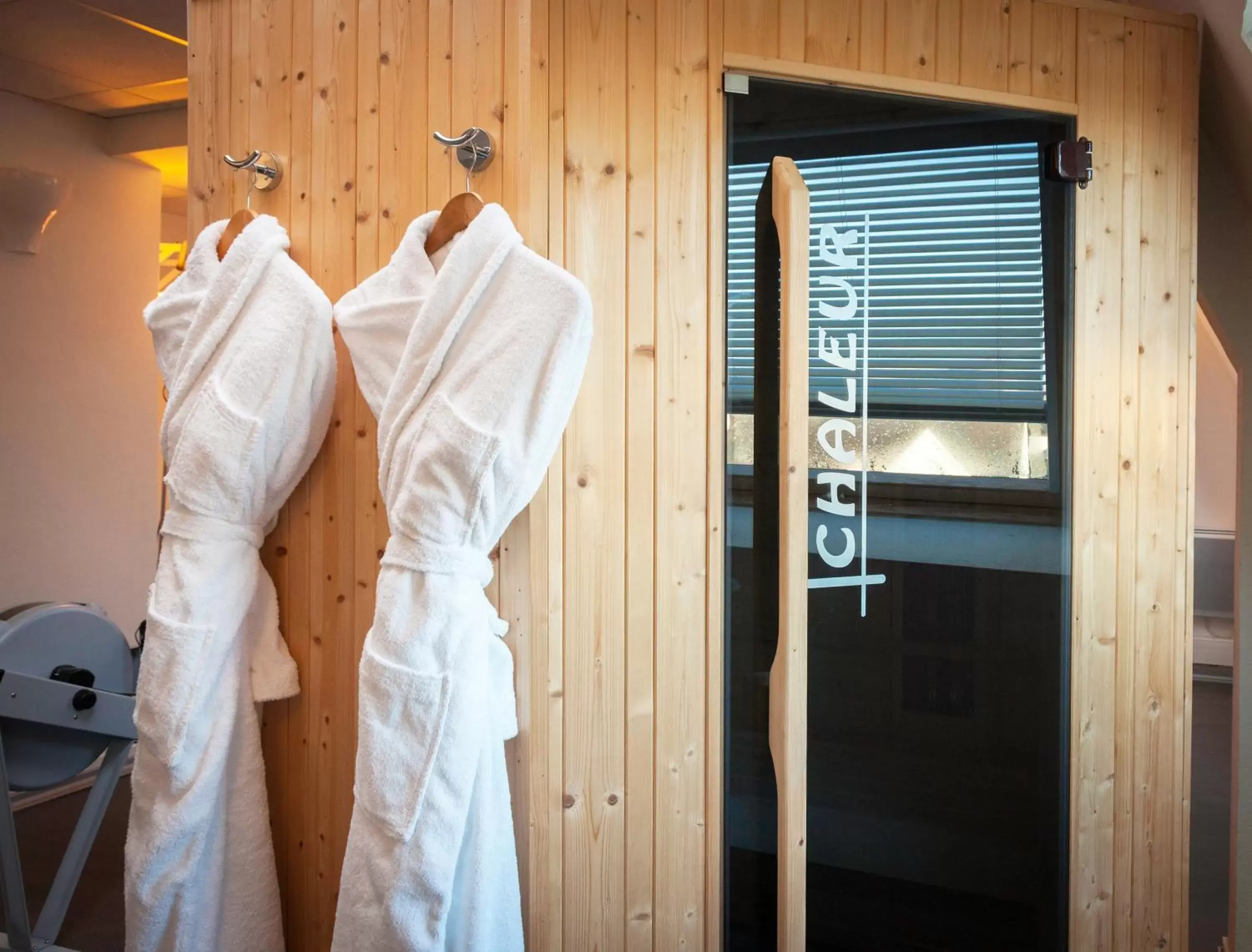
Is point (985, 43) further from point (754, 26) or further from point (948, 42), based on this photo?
point (754, 26)

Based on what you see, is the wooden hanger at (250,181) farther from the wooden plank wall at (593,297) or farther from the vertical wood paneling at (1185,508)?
the vertical wood paneling at (1185,508)

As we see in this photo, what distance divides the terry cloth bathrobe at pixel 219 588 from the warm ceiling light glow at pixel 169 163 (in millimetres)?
2500

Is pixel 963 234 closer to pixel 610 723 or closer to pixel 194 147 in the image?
pixel 610 723

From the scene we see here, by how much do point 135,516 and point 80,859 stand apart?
1.99 metres

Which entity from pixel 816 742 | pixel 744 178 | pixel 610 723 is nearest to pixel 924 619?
pixel 816 742

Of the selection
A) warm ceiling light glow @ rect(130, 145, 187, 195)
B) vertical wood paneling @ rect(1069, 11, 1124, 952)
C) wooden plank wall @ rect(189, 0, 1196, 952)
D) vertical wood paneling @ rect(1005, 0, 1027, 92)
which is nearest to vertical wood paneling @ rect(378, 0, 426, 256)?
wooden plank wall @ rect(189, 0, 1196, 952)

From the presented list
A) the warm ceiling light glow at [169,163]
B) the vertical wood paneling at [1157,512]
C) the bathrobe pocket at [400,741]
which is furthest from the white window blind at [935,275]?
the warm ceiling light glow at [169,163]

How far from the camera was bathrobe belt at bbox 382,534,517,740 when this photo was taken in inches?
56.3

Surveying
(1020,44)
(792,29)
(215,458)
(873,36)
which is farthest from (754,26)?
(215,458)

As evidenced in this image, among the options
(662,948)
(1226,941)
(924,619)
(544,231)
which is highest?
(544,231)

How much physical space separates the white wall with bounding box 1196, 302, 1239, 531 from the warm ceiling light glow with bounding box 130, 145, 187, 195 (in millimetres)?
4748

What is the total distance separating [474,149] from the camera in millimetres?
1527

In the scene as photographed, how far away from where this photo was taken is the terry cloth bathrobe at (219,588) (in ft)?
5.10

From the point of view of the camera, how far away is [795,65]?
1.68 metres
